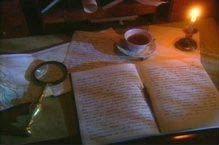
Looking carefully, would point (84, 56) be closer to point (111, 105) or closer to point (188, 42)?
point (111, 105)

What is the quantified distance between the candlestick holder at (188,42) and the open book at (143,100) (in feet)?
0.22

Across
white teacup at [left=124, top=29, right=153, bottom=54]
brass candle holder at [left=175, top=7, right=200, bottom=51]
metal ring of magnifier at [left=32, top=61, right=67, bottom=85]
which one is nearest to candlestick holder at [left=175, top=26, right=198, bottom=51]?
brass candle holder at [left=175, top=7, right=200, bottom=51]

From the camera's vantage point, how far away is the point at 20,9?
33.9 inches

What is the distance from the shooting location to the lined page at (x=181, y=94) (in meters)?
0.70

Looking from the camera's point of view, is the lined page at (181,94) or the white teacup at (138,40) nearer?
the lined page at (181,94)

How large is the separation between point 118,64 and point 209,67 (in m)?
0.26

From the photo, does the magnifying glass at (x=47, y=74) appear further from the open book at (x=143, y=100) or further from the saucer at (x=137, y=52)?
the saucer at (x=137, y=52)

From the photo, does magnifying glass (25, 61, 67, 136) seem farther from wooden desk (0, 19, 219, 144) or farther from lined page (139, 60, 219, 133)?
lined page (139, 60, 219, 133)

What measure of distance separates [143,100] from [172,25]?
345 millimetres

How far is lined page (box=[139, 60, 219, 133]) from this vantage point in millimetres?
705

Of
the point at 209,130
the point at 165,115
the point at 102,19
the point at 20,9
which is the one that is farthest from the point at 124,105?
the point at 20,9

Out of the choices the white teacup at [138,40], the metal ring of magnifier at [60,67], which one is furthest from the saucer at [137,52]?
the metal ring of magnifier at [60,67]

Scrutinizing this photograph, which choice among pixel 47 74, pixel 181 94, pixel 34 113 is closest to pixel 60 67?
pixel 47 74

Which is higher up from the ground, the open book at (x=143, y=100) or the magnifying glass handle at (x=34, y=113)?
the open book at (x=143, y=100)
